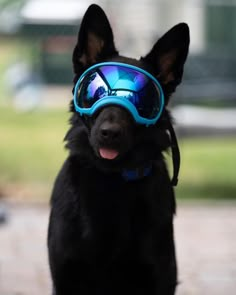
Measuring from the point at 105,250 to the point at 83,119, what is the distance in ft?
1.90

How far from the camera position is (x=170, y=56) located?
3.51 m

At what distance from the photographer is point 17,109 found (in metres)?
12.4

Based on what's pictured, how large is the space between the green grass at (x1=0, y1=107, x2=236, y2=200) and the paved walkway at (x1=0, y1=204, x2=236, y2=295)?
0.77 meters

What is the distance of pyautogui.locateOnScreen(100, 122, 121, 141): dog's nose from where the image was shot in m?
3.22

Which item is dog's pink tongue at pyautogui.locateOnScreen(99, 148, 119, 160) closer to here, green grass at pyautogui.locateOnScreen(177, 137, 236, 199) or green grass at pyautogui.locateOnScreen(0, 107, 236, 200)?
green grass at pyautogui.locateOnScreen(0, 107, 236, 200)

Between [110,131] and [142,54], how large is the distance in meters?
4.93

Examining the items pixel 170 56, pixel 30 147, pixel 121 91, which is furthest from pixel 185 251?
pixel 30 147

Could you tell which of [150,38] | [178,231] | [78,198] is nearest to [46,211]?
[178,231]

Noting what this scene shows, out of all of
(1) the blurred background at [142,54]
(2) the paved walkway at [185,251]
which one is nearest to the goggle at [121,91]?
(2) the paved walkway at [185,251]

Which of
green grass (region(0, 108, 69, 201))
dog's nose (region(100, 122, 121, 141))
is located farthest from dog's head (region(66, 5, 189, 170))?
green grass (region(0, 108, 69, 201))

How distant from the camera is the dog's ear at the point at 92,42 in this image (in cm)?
350

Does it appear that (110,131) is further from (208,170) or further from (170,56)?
(208,170)

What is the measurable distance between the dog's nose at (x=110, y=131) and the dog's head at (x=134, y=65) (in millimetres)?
126

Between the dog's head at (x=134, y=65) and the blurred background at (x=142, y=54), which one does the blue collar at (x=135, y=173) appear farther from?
the blurred background at (x=142, y=54)
